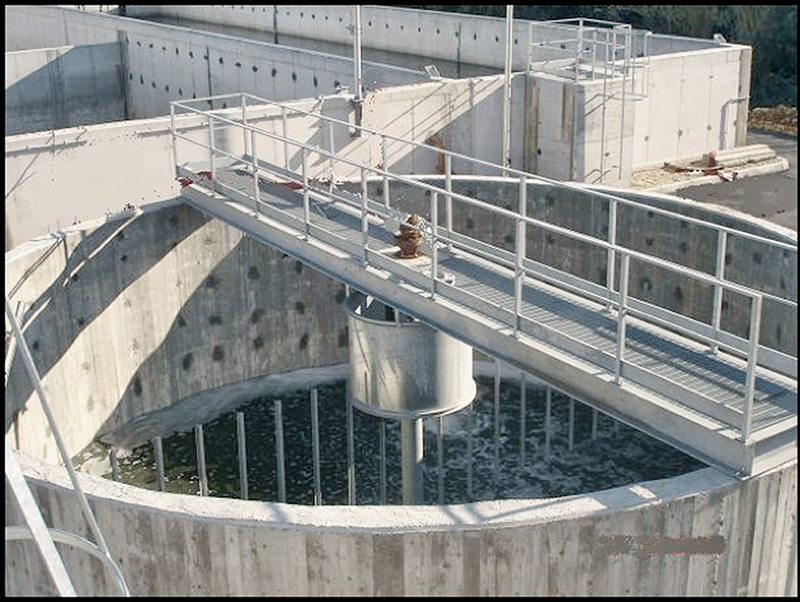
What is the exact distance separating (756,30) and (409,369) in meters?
26.9

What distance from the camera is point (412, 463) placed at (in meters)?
10.3

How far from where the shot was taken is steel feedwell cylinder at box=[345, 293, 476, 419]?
9.67 m

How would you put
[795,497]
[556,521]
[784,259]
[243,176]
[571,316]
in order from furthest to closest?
[243,176], [784,259], [571,316], [795,497], [556,521]

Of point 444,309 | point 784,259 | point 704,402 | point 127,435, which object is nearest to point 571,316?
point 444,309

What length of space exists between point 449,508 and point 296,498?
17.9ft

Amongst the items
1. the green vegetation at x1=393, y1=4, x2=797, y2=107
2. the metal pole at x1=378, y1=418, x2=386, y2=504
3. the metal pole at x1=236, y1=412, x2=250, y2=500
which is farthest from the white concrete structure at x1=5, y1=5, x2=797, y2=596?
the green vegetation at x1=393, y1=4, x2=797, y2=107

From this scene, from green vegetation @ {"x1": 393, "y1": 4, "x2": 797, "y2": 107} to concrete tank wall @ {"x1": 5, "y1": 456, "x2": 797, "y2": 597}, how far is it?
85.6 ft

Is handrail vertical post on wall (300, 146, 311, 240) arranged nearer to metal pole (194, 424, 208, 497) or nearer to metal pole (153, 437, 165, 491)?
metal pole (194, 424, 208, 497)

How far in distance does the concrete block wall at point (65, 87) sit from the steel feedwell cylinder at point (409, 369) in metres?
20.0

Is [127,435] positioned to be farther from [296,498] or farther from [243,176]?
[243,176]

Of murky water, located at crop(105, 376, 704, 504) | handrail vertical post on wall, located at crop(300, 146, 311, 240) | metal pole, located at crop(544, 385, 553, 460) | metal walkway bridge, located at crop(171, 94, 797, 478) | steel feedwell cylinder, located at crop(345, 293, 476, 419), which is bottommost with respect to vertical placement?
murky water, located at crop(105, 376, 704, 504)

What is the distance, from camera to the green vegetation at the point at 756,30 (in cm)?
3158

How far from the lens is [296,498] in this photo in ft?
38.8

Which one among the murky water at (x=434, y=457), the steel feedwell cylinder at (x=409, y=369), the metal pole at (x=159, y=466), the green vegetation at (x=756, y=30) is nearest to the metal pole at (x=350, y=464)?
the murky water at (x=434, y=457)
